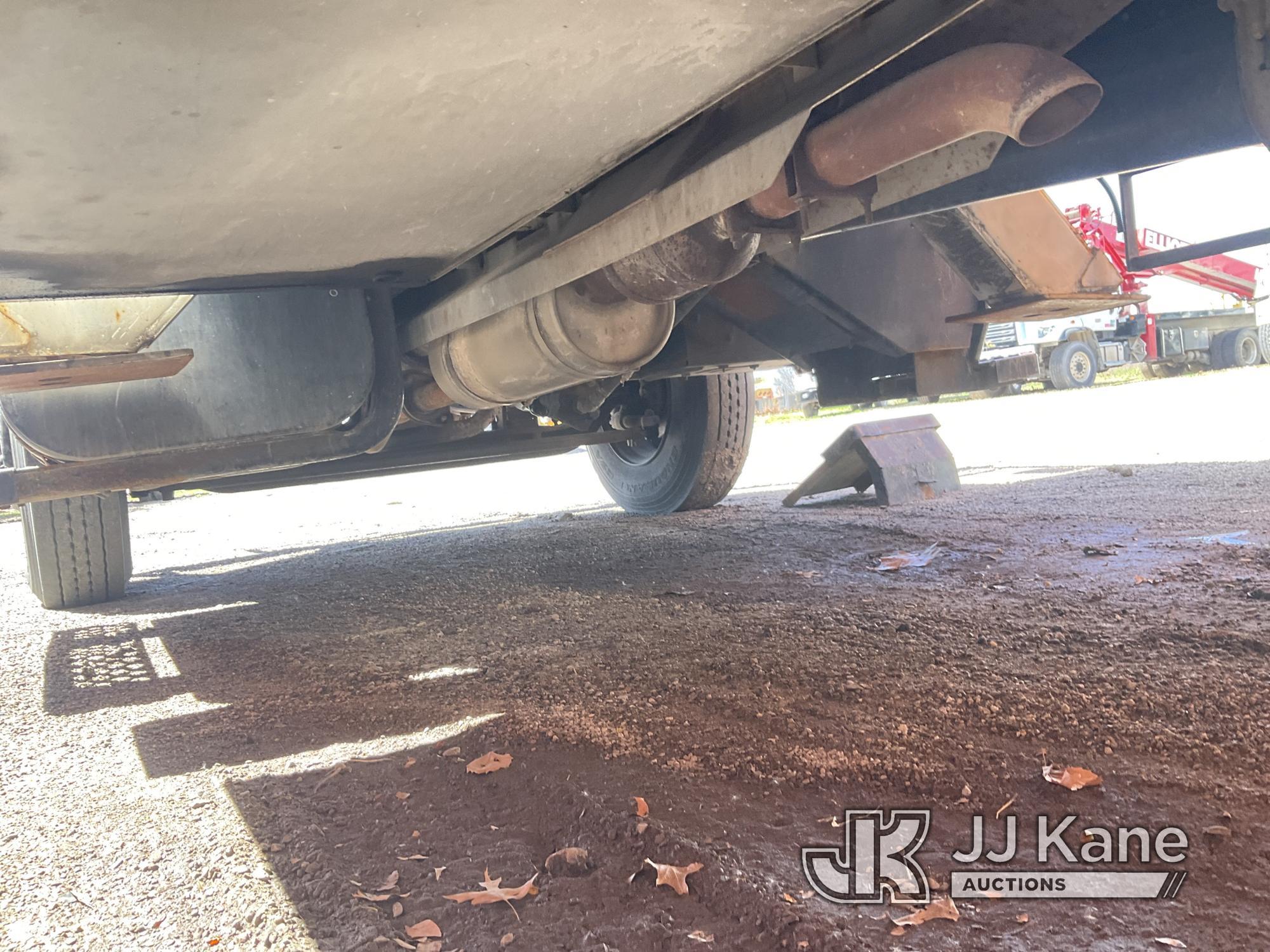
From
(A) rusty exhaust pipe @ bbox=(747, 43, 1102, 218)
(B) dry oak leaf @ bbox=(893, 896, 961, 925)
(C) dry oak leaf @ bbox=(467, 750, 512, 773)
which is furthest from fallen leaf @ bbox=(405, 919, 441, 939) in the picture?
(A) rusty exhaust pipe @ bbox=(747, 43, 1102, 218)

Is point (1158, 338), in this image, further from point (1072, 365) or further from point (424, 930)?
point (424, 930)

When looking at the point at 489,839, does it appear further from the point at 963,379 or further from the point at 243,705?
the point at 963,379

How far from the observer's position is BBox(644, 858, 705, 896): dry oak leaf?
1.25 m

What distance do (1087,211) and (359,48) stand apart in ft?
38.9

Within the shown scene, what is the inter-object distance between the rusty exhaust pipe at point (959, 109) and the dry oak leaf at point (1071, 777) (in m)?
1.00

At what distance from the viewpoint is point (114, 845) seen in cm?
151

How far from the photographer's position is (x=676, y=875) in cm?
127

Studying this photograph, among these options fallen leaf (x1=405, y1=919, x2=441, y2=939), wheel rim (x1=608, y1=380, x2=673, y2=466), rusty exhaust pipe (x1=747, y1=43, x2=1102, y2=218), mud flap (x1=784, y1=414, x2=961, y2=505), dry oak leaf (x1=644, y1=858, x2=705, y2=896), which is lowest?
fallen leaf (x1=405, y1=919, x2=441, y2=939)

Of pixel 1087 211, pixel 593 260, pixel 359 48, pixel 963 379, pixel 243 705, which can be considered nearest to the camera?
pixel 359 48

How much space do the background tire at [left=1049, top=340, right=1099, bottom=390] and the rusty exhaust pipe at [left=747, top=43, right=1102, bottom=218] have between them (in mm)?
16026

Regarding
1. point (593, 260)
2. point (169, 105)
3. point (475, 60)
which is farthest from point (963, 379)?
point (169, 105)

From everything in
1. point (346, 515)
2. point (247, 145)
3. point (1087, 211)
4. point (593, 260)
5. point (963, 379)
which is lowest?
point (346, 515)

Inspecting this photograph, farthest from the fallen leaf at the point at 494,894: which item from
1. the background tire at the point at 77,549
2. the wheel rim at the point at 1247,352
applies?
the wheel rim at the point at 1247,352

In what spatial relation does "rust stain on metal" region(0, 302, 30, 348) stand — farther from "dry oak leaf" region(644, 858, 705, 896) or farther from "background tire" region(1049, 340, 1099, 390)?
"background tire" region(1049, 340, 1099, 390)
